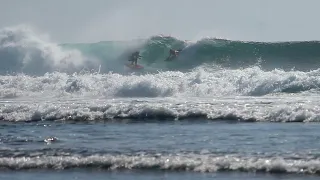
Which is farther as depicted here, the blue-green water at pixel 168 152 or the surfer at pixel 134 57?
the surfer at pixel 134 57

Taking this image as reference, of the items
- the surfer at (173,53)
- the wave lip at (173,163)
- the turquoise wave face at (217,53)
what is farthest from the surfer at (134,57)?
the wave lip at (173,163)

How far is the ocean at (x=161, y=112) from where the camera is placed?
14.9 m

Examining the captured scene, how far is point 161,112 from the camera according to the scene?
25.2m

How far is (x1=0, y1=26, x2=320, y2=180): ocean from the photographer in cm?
1492

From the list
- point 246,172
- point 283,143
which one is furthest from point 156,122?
point 246,172

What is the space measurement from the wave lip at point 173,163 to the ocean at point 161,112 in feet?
0.07

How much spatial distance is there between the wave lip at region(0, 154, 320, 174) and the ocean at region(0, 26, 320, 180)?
21 millimetres

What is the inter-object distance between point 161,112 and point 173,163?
1035 centimetres

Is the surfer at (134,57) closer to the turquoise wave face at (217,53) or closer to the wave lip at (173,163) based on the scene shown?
the turquoise wave face at (217,53)

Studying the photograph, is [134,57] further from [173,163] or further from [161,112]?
[173,163]

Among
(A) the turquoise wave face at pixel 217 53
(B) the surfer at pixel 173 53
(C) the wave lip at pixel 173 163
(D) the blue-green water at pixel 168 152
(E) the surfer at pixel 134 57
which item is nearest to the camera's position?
(C) the wave lip at pixel 173 163

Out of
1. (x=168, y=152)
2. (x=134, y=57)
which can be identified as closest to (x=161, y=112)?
(x=168, y=152)

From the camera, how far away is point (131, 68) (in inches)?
1778

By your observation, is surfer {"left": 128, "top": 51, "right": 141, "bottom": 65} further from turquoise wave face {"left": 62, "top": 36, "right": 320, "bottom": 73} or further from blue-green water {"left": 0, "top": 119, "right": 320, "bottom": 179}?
blue-green water {"left": 0, "top": 119, "right": 320, "bottom": 179}
